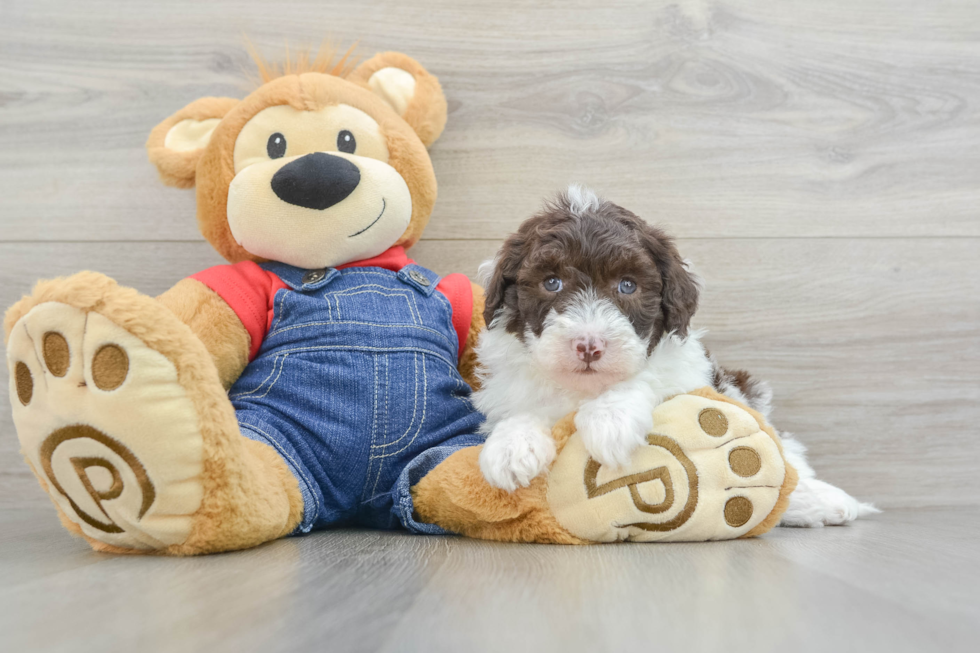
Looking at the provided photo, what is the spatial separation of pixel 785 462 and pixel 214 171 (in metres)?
1.42

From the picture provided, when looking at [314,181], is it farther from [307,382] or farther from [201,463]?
[201,463]

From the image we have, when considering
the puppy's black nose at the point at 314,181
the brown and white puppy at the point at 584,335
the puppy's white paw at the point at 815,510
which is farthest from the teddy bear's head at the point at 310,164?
the puppy's white paw at the point at 815,510

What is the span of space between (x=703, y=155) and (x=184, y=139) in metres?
1.45

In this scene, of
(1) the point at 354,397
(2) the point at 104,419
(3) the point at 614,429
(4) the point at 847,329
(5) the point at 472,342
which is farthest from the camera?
(4) the point at 847,329

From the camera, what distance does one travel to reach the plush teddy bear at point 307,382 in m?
1.08

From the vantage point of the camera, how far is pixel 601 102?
6.75 feet

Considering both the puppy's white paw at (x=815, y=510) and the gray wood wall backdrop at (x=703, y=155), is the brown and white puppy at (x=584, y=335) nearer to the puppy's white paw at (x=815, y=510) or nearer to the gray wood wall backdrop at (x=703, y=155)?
the puppy's white paw at (x=815, y=510)

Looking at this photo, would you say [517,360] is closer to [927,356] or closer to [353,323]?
[353,323]

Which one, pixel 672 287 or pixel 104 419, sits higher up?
pixel 672 287

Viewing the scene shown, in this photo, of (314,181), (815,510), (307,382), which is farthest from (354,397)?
(815,510)

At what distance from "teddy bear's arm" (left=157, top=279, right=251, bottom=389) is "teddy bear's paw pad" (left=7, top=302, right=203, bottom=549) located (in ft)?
1.46

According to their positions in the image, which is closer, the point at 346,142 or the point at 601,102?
the point at 346,142

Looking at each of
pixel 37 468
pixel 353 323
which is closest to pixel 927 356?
pixel 353 323

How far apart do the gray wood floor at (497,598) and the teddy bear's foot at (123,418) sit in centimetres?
8
